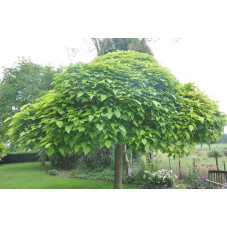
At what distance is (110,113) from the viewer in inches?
61.2

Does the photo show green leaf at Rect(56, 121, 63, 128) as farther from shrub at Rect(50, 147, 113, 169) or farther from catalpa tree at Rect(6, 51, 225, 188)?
shrub at Rect(50, 147, 113, 169)

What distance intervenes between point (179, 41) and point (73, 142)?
3912 millimetres

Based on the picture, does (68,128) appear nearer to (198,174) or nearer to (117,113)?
(117,113)

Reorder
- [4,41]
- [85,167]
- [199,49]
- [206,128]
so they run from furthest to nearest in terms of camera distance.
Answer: [85,167], [199,49], [4,41], [206,128]

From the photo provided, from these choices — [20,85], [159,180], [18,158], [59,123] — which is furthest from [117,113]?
[18,158]

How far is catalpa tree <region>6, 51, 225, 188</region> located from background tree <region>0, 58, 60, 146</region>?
299cm

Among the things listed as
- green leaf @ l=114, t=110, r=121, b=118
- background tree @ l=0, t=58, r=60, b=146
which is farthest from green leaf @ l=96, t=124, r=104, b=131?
background tree @ l=0, t=58, r=60, b=146

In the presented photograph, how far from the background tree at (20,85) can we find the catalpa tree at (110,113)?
2.99 meters

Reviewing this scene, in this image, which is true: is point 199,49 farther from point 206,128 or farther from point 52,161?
point 52,161

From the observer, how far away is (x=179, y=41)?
4.32 meters

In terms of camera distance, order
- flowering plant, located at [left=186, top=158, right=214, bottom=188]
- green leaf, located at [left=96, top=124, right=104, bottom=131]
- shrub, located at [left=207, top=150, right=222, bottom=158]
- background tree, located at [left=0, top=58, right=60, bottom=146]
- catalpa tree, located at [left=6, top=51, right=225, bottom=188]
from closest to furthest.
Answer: green leaf, located at [left=96, top=124, right=104, bottom=131] → catalpa tree, located at [left=6, top=51, right=225, bottom=188] → shrub, located at [left=207, top=150, right=222, bottom=158] → flowering plant, located at [left=186, top=158, right=214, bottom=188] → background tree, located at [left=0, top=58, right=60, bottom=146]

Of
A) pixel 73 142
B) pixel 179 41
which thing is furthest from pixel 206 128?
pixel 179 41

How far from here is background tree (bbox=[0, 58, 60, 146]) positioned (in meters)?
4.62
